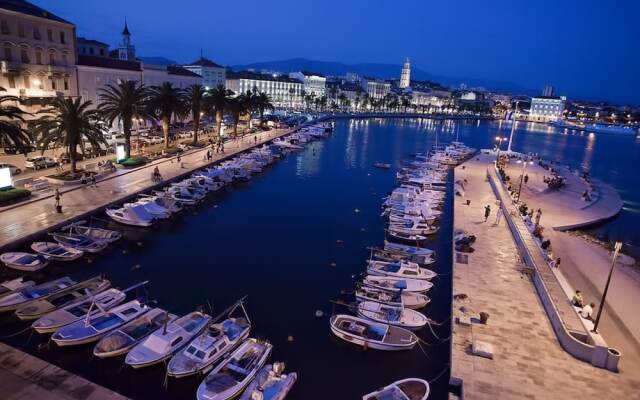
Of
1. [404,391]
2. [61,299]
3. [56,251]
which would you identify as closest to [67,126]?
[56,251]

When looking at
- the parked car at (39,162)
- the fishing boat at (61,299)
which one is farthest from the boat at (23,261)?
the parked car at (39,162)

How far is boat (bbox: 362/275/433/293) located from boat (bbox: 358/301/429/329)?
7.29ft

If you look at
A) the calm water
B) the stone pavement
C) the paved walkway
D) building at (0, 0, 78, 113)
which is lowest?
the calm water

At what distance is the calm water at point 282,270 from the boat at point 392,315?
73 cm

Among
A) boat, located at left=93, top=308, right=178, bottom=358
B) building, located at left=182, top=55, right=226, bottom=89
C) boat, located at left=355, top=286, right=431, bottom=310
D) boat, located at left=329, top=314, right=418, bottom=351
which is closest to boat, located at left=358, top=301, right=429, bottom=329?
boat, located at left=329, top=314, right=418, bottom=351

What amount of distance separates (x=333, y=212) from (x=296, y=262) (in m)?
14.2

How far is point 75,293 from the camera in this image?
22.7 metres

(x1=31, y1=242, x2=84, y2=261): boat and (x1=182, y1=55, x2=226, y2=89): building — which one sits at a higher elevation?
(x1=182, y1=55, x2=226, y2=89): building

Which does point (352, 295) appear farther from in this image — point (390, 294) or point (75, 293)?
point (75, 293)

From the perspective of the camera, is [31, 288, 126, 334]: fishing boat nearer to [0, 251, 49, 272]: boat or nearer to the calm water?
the calm water

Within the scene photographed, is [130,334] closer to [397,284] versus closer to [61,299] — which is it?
[61,299]

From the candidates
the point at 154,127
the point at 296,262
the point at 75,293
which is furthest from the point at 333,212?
the point at 154,127

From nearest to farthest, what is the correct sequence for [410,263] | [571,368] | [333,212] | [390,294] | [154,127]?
[571,368]
[390,294]
[410,263]
[333,212]
[154,127]

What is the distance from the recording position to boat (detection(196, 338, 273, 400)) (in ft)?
54.2
